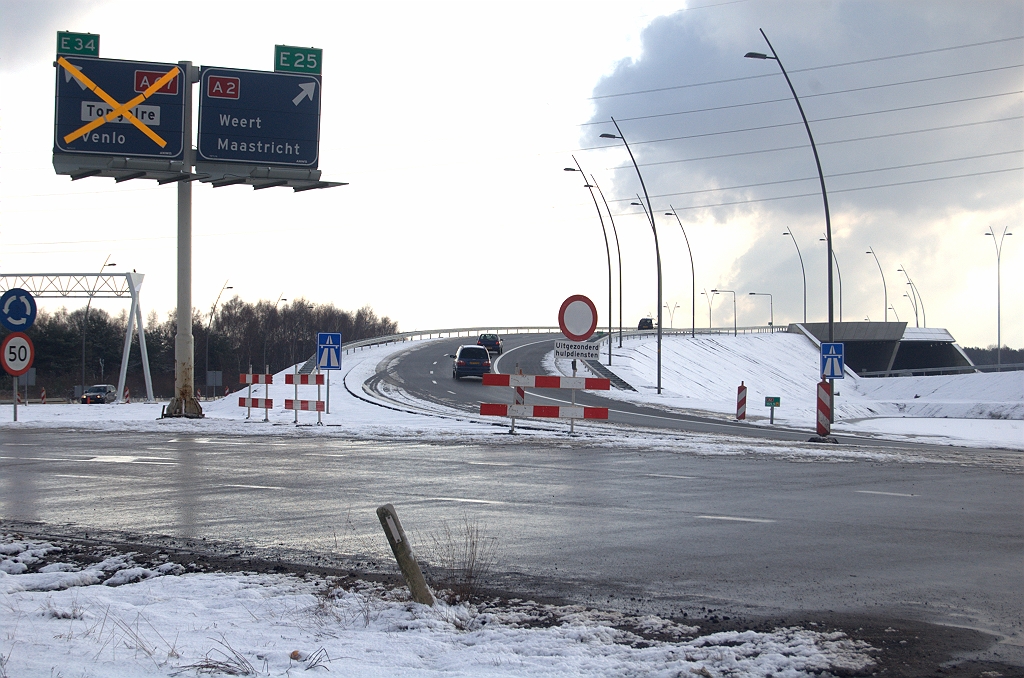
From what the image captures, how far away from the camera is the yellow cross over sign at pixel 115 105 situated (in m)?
26.6

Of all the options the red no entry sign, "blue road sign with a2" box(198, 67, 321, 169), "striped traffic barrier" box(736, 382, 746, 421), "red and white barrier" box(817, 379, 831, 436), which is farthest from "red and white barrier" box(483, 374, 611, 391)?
"striped traffic barrier" box(736, 382, 746, 421)

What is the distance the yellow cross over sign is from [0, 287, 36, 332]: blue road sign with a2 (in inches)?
340

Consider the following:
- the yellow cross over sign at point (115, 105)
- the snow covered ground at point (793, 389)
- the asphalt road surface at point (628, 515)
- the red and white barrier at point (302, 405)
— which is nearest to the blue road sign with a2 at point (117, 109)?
the yellow cross over sign at point (115, 105)

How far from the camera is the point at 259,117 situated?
28.1 metres

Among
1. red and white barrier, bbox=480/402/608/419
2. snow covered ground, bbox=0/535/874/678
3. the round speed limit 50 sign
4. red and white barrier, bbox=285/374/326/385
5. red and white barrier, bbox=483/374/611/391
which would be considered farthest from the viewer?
red and white barrier, bbox=285/374/326/385

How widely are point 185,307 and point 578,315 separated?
13.3 metres

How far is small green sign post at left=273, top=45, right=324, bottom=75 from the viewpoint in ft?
94.5

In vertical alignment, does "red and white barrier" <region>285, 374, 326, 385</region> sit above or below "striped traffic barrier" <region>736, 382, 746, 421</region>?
above

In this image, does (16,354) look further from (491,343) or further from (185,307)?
(491,343)

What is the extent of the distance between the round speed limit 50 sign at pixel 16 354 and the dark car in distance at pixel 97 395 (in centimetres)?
4170

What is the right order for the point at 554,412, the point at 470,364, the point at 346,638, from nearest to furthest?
the point at 346,638, the point at 554,412, the point at 470,364

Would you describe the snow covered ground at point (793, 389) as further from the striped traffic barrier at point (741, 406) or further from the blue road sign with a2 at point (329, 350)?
the blue road sign with a2 at point (329, 350)

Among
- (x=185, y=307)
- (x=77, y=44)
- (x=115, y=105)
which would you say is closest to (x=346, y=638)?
(x=185, y=307)

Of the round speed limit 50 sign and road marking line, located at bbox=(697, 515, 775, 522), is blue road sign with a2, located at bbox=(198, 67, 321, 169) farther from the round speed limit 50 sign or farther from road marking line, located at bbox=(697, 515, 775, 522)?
road marking line, located at bbox=(697, 515, 775, 522)
